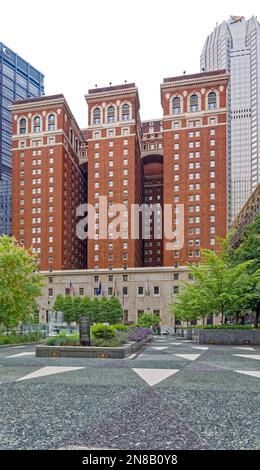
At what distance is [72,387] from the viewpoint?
11.0 meters

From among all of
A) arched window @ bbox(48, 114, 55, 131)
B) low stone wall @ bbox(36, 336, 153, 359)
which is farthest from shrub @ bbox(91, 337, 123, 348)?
arched window @ bbox(48, 114, 55, 131)

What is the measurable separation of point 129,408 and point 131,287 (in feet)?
287

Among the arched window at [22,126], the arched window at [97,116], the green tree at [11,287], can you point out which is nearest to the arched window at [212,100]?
the arched window at [97,116]

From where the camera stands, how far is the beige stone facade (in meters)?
93.6

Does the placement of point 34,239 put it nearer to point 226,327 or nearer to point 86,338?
point 226,327

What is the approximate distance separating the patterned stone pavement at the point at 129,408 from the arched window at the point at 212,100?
92253 millimetres

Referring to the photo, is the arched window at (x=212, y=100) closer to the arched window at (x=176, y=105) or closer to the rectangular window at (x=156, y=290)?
the arched window at (x=176, y=105)

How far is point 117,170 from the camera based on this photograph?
102 meters

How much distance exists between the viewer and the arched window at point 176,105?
101 m

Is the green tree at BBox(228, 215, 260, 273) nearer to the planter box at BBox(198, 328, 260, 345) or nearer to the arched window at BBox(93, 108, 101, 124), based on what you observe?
the planter box at BBox(198, 328, 260, 345)

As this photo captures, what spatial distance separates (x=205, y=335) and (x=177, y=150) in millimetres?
75445

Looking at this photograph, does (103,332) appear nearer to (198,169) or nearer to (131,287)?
(131,287)

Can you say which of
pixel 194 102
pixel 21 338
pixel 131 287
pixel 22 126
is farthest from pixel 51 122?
pixel 21 338
